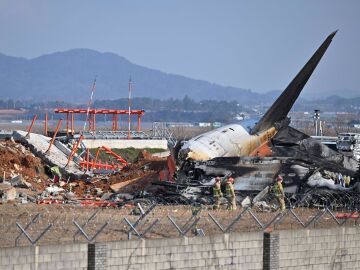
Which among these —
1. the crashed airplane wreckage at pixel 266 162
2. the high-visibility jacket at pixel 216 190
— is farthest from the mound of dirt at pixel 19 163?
the high-visibility jacket at pixel 216 190

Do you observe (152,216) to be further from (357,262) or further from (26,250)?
(26,250)

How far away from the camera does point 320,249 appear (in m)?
29.4

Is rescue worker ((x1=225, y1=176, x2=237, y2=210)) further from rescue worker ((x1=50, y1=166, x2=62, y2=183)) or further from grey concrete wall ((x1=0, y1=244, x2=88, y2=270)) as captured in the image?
rescue worker ((x1=50, y1=166, x2=62, y2=183))

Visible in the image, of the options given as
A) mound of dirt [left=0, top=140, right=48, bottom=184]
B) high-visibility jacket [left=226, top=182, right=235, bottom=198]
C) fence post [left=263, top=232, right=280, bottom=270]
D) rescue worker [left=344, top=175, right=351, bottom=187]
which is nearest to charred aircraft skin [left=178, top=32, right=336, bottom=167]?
rescue worker [left=344, top=175, right=351, bottom=187]

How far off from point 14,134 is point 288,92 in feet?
61.5

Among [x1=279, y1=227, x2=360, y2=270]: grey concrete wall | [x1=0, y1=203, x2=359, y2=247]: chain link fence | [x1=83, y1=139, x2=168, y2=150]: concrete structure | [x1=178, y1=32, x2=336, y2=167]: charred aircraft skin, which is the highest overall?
[x1=178, y1=32, x2=336, y2=167]: charred aircraft skin

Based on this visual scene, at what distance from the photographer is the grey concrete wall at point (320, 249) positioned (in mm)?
28328

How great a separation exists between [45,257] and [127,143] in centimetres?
6656

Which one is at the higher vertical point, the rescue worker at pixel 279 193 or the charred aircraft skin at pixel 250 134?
the charred aircraft skin at pixel 250 134

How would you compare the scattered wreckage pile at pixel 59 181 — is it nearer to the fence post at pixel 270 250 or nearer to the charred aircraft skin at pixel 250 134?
the charred aircraft skin at pixel 250 134

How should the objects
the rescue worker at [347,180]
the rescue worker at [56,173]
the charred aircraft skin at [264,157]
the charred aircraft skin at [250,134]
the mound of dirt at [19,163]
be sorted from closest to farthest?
the charred aircraft skin at [264,157] → the rescue worker at [347,180] → the charred aircraft skin at [250,134] → the mound of dirt at [19,163] → the rescue worker at [56,173]

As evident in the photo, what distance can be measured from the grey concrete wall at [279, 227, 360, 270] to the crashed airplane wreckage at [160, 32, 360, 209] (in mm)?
11528

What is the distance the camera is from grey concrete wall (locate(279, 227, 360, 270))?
28.3 metres

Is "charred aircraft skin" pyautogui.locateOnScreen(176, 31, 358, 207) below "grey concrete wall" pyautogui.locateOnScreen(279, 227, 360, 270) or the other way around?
the other way around
